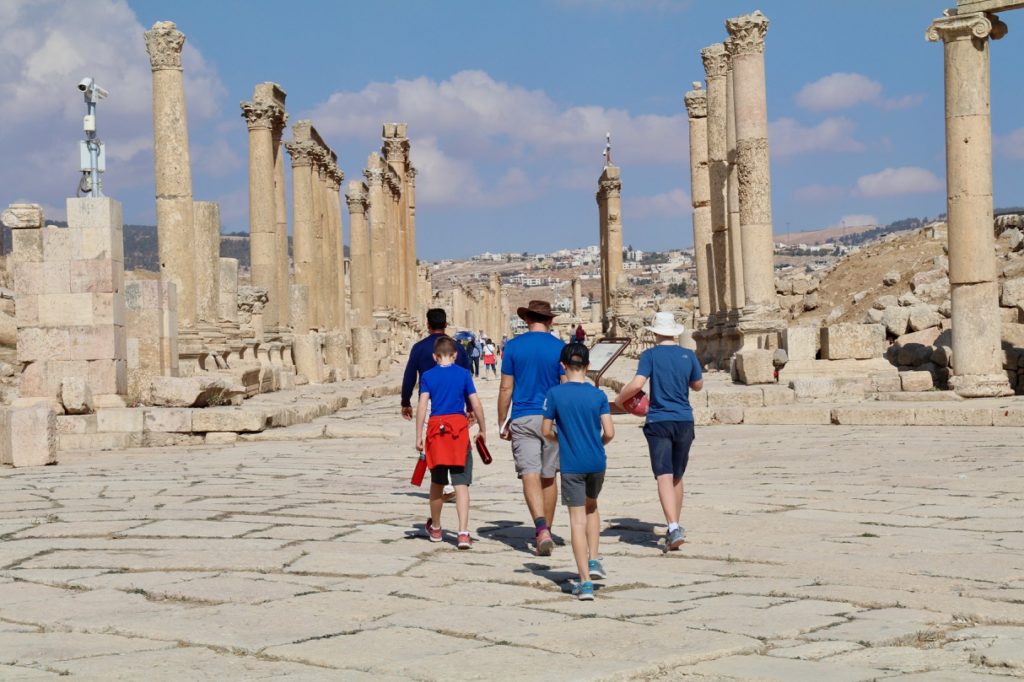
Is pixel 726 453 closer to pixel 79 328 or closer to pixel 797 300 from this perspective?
pixel 79 328

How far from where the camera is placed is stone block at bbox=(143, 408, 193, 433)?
51.0ft

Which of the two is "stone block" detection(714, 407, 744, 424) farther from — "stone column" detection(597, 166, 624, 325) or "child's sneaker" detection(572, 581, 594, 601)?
"stone column" detection(597, 166, 624, 325)

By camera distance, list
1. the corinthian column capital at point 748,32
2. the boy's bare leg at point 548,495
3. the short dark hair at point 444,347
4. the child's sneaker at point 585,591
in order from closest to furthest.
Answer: the child's sneaker at point 585,591 → the boy's bare leg at point 548,495 → the short dark hair at point 444,347 → the corinthian column capital at point 748,32

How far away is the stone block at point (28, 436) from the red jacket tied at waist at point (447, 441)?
255 inches

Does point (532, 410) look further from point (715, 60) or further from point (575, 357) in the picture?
point (715, 60)

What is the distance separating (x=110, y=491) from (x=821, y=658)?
6938 millimetres


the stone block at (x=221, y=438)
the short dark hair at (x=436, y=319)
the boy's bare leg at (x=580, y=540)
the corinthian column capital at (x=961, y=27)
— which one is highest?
the corinthian column capital at (x=961, y=27)

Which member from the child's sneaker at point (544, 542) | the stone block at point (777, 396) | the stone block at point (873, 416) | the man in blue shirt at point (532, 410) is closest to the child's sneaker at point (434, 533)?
the man in blue shirt at point (532, 410)

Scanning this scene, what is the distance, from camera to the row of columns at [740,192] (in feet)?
77.0

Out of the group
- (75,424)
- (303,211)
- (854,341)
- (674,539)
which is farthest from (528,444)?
(303,211)

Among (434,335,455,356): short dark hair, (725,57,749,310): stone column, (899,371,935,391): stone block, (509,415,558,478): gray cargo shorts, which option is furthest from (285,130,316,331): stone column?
(509,415,558,478): gray cargo shorts

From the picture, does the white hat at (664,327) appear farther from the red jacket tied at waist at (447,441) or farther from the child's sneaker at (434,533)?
the child's sneaker at (434,533)

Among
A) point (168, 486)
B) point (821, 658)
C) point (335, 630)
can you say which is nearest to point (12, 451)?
point (168, 486)

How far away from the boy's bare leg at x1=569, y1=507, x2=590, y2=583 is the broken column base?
12898 mm
